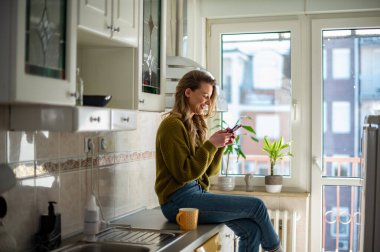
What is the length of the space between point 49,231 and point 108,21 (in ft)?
2.86

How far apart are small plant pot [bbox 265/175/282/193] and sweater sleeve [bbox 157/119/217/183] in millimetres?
1311

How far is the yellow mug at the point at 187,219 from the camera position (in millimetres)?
2607

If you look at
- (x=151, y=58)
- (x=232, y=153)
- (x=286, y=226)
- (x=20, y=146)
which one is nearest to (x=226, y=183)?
(x=232, y=153)

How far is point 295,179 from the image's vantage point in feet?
13.1

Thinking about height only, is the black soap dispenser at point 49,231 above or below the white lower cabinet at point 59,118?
below

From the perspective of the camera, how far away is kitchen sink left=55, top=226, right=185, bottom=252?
2294 mm

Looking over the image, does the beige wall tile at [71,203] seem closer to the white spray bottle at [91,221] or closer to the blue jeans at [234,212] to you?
the white spray bottle at [91,221]

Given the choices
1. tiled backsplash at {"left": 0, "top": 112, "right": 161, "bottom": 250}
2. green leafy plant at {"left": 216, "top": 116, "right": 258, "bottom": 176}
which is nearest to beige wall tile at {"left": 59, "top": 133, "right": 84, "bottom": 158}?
tiled backsplash at {"left": 0, "top": 112, "right": 161, "bottom": 250}

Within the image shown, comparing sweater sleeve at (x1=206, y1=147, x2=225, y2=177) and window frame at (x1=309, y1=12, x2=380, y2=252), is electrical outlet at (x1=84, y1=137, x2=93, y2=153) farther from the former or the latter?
window frame at (x1=309, y1=12, x2=380, y2=252)

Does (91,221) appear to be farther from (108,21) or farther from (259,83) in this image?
(259,83)

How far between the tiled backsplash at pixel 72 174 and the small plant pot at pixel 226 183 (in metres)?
0.70

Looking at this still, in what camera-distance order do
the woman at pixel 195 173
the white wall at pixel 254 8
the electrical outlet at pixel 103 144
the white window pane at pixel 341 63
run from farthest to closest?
the white window pane at pixel 341 63 < the white wall at pixel 254 8 < the electrical outlet at pixel 103 144 < the woman at pixel 195 173

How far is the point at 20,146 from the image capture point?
82.4 inches

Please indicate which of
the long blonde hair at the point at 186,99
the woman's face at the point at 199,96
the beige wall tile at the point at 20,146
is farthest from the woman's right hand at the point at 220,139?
the beige wall tile at the point at 20,146
